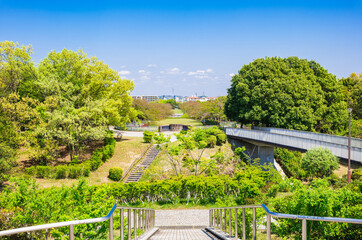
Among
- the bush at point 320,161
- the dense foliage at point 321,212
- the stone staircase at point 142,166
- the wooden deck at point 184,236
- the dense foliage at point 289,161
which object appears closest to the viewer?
the dense foliage at point 321,212

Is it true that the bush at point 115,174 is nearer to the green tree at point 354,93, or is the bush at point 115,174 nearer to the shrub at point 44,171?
the shrub at point 44,171

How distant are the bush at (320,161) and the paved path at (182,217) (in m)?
8.99

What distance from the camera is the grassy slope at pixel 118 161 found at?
20.1m

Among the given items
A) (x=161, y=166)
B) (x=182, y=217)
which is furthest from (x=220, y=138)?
(x=182, y=217)

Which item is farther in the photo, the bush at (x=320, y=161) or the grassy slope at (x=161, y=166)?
the grassy slope at (x=161, y=166)

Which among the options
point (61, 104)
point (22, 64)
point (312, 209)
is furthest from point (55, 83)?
point (312, 209)

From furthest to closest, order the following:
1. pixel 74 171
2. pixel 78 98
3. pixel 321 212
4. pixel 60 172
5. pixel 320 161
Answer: pixel 78 98 → pixel 74 171 → pixel 60 172 → pixel 320 161 → pixel 321 212

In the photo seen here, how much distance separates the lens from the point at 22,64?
81.5 ft

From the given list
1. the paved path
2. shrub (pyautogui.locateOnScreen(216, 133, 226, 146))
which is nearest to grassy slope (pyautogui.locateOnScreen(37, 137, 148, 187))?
shrub (pyautogui.locateOnScreen(216, 133, 226, 146))

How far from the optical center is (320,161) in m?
17.9

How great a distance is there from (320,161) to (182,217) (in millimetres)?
Result: 10761

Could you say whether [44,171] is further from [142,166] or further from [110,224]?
[110,224]

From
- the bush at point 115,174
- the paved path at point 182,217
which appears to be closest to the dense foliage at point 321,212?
the paved path at point 182,217

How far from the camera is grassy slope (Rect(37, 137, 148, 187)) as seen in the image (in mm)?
20109
